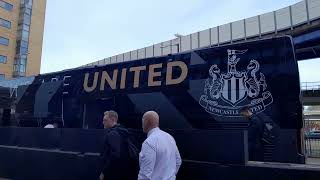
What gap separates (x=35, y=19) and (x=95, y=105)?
63.0m

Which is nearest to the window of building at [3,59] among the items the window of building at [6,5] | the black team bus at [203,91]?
the window of building at [6,5]

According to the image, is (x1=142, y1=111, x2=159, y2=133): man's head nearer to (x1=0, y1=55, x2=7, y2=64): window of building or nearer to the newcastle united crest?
the newcastle united crest

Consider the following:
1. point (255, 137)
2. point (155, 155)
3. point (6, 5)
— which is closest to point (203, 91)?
point (255, 137)

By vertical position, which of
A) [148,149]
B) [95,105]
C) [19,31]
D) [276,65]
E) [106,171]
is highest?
[19,31]

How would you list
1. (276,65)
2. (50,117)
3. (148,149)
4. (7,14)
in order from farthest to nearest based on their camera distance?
(7,14) < (50,117) < (276,65) < (148,149)

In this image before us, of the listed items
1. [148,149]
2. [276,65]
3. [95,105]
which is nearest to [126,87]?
[95,105]

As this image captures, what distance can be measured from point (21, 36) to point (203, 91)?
6241 cm

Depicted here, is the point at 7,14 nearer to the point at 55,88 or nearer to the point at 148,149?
the point at 55,88

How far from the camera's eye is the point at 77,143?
7.27m

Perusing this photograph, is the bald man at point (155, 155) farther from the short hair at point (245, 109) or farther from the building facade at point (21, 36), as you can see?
the building facade at point (21, 36)

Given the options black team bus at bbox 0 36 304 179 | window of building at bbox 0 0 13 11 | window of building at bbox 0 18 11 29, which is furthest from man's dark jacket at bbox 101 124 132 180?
window of building at bbox 0 0 13 11

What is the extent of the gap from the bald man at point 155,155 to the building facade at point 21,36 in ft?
195

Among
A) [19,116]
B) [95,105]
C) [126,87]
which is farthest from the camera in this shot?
[19,116]

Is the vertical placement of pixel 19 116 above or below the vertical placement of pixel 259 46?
below
